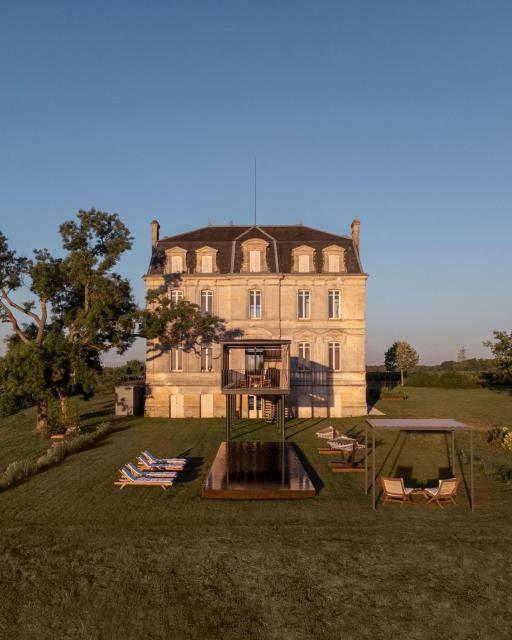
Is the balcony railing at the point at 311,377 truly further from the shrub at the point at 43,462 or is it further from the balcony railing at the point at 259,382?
the shrub at the point at 43,462

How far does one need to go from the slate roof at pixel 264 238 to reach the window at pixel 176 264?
60 cm

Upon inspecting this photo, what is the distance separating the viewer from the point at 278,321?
33.5 meters

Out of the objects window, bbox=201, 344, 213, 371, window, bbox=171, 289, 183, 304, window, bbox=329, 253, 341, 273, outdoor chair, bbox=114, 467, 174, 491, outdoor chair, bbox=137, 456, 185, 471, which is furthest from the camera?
window, bbox=329, 253, 341, 273

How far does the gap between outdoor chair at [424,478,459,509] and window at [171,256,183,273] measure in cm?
2464

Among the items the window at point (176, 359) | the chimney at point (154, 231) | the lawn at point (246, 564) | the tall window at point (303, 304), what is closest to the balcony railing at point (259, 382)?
the lawn at point (246, 564)

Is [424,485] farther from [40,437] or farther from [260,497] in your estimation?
[40,437]

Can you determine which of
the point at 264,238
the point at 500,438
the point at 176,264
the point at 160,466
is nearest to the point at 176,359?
the point at 176,264

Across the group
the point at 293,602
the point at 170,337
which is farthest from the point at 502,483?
the point at 170,337

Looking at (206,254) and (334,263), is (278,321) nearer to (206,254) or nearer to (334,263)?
(334,263)

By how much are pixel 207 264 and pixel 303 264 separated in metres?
7.31

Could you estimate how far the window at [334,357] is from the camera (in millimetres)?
33562

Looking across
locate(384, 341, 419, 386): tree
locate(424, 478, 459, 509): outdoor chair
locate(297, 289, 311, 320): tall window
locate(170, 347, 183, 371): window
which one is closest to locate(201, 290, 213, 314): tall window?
locate(170, 347, 183, 371): window

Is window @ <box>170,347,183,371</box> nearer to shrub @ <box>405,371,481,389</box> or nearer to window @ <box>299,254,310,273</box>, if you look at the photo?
window @ <box>299,254,310,273</box>

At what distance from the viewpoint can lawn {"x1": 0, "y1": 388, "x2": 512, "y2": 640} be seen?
827cm
